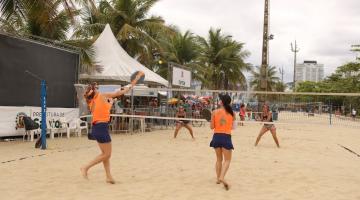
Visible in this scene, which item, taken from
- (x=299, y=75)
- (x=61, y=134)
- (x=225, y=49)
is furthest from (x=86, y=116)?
(x=299, y=75)

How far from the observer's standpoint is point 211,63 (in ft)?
126

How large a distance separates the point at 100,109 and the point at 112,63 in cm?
1184

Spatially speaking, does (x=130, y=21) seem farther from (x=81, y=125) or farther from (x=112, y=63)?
(x=81, y=125)

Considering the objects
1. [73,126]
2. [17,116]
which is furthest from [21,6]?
[73,126]

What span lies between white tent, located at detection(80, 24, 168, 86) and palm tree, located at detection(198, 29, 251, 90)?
59.0ft

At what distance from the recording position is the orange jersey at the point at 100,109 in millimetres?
6816

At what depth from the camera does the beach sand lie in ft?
21.5

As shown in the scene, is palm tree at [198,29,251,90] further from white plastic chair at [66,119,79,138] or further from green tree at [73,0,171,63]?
white plastic chair at [66,119,79,138]

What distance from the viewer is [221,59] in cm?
3794

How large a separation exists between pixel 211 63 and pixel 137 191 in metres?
32.3

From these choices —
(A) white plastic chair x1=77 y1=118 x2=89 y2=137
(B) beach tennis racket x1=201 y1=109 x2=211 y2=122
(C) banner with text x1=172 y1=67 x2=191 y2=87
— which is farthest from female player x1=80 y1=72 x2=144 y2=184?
(C) banner with text x1=172 y1=67 x2=191 y2=87

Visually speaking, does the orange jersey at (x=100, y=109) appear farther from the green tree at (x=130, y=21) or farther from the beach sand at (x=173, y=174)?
the green tree at (x=130, y=21)

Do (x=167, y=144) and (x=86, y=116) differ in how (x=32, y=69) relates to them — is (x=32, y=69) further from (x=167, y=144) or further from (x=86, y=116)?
(x=167, y=144)

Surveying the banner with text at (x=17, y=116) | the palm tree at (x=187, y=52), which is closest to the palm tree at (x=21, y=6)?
the banner with text at (x=17, y=116)
